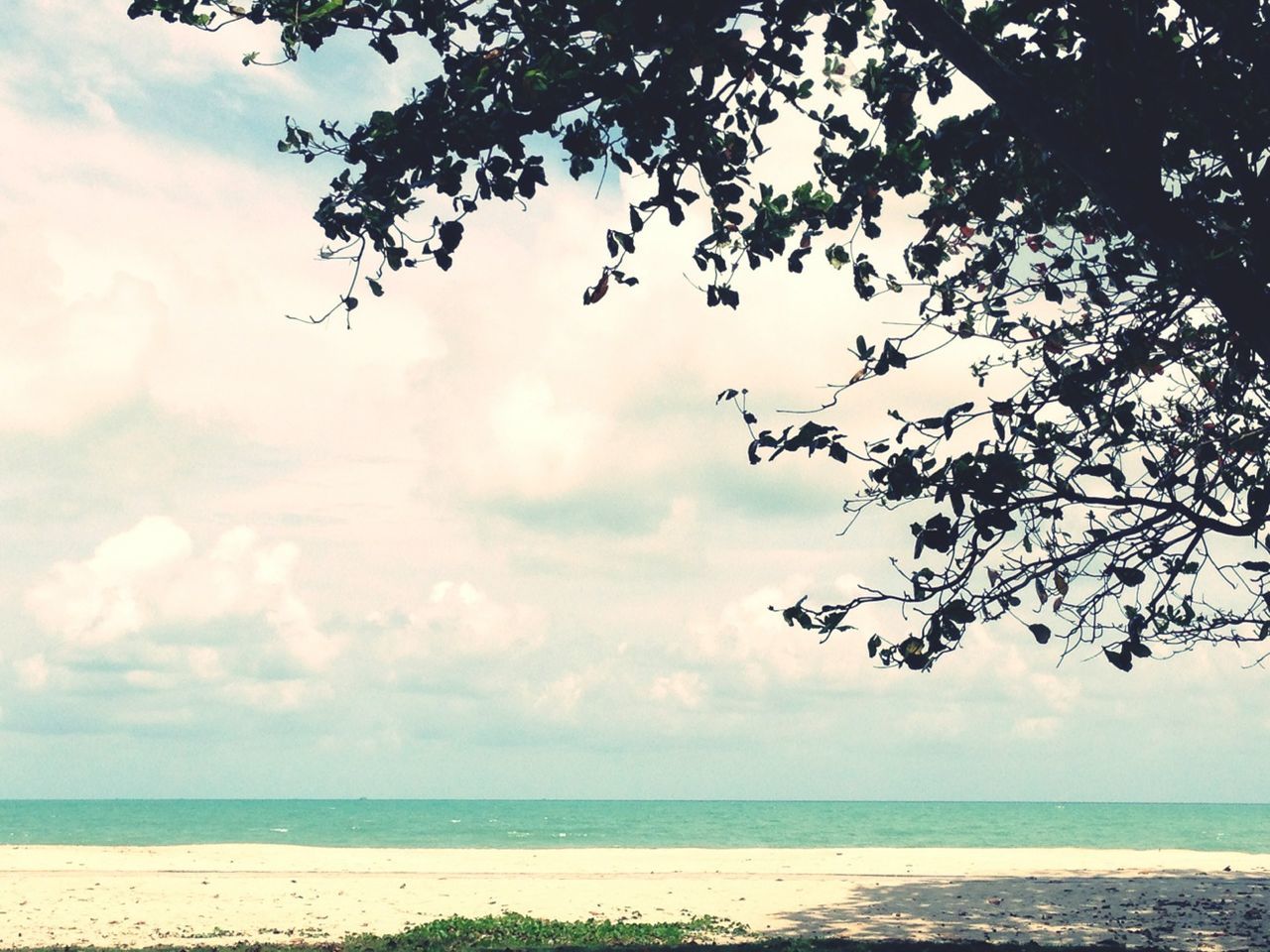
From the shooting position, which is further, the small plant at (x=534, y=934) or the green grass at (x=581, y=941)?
the small plant at (x=534, y=934)

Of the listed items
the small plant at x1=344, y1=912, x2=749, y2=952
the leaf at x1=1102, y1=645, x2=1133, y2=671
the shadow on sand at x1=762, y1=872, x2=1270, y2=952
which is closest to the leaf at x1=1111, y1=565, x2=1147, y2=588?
the leaf at x1=1102, y1=645, x2=1133, y2=671

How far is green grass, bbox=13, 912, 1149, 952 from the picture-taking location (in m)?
14.2

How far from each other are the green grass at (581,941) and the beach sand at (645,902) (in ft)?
3.62

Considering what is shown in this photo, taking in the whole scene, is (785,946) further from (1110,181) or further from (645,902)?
(1110,181)

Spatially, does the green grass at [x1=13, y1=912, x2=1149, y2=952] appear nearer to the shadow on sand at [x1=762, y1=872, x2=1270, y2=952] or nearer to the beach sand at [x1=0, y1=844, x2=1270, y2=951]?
the beach sand at [x1=0, y1=844, x2=1270, y2=951]

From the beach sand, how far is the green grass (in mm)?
1104

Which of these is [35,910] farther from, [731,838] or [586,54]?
[731,838]

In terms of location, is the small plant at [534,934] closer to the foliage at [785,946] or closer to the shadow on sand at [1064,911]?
the foliage at [785,946]

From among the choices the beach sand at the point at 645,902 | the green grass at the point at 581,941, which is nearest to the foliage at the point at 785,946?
the green grass at the point at 581,941

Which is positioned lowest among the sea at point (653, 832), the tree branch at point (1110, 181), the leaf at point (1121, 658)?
the sea at point (653, 832)

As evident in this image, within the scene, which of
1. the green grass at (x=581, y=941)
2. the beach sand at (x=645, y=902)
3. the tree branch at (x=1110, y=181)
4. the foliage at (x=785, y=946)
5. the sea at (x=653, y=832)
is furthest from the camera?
the sea at (x=653, y=832)

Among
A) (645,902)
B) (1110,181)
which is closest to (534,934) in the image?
(645,902)

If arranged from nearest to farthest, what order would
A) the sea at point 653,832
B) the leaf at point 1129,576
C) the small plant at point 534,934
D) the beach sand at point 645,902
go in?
1. the leaf at point 1129,576
2. the small plant at point 534,934
3. the beach sand at point 645,902
4. the sea at point 653,832

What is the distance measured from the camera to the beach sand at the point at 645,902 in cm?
1861
